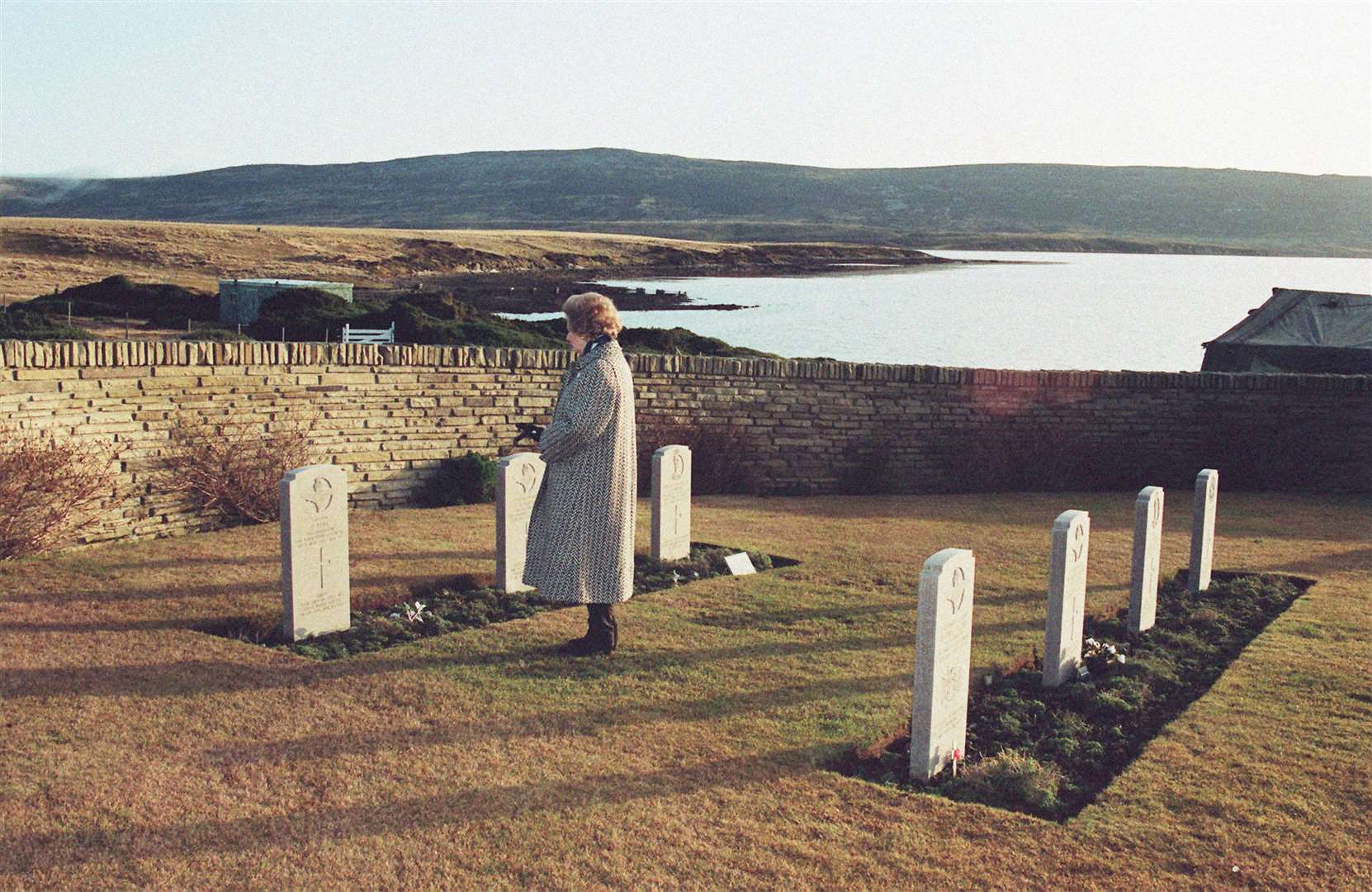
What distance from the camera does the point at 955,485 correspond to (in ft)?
52.3

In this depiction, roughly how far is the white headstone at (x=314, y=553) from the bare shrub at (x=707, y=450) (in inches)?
262

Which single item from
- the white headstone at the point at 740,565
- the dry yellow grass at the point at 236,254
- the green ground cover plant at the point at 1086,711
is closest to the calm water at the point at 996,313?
the dry yellow grass at the point at 236,254

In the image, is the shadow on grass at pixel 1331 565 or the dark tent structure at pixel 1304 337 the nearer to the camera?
the shadow on grass at pixel 1331 565

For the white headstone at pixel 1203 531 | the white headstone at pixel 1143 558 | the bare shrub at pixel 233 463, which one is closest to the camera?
the white headstone at pixel 1143 558

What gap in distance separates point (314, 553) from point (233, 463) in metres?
3.79

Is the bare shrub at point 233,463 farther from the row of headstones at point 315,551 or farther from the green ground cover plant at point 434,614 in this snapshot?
the row of headstones at point 315,551

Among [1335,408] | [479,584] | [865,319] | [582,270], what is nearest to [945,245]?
[582,270]

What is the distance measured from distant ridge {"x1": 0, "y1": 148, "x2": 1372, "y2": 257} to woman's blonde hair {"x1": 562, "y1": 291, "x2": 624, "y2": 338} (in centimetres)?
14207

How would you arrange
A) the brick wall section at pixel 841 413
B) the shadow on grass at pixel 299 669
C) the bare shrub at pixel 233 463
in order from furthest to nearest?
the brick wall section at pixel 841 413 → the bare shrub at pixel 233 463 → the shadow on grass at pixel 299 669

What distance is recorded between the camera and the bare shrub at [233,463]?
1084 cm

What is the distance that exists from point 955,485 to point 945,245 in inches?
5466

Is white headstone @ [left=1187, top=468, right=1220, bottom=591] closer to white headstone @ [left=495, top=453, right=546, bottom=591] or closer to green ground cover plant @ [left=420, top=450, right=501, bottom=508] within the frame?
white headstone @ [left=495, top=453, right=546, bottom=591]

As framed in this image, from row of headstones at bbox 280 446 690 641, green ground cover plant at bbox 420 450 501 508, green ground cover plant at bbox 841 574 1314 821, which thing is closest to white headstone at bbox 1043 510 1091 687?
green ground cover plant at bbox 841 574 1314 821

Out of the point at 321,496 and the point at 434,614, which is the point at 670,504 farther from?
the point at 321,496
